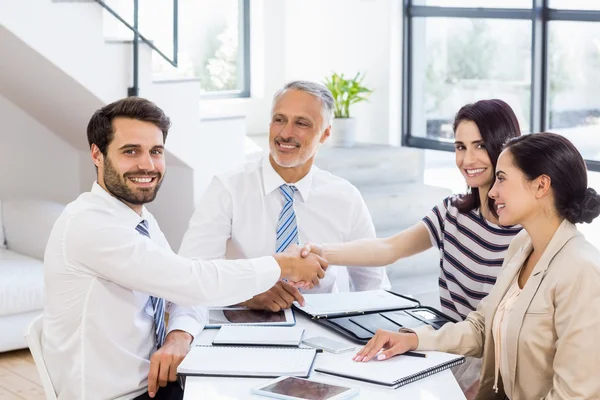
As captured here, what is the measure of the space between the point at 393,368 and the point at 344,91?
4.29 meters

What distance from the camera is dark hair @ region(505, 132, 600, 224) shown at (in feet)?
7.68

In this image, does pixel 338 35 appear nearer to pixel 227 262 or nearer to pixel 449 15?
pixel 449 15

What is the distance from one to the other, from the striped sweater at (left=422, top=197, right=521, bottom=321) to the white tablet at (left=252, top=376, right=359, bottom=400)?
37.0 inches

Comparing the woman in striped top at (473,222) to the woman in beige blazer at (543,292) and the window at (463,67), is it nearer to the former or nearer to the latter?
the woman in beige blazer at (543,292)

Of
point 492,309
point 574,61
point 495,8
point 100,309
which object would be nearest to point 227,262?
point 100,309

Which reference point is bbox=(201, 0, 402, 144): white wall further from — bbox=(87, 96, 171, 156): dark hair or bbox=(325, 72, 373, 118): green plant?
bbox=(87, 96, 171, 156): dark hair

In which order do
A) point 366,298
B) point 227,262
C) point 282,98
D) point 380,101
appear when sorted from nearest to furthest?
1. point 227,262
2. point 366,298
3. point 282,98
4. point 380,101

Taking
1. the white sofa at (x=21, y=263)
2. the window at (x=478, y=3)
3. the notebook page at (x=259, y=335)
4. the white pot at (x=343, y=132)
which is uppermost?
the window at (x=478, y=3)

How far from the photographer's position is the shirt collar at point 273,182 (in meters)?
3.37

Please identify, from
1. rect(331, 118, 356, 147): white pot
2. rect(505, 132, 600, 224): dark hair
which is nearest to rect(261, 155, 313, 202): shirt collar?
rect(505, 132, 600, 224): dark hair

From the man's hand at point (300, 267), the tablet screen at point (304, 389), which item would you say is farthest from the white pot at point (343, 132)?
the tablet screen at point (304, 389)

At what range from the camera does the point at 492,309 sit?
2.51 meters

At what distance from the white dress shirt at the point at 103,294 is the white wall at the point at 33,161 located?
11.5 ft

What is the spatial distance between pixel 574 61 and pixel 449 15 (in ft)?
3.67
